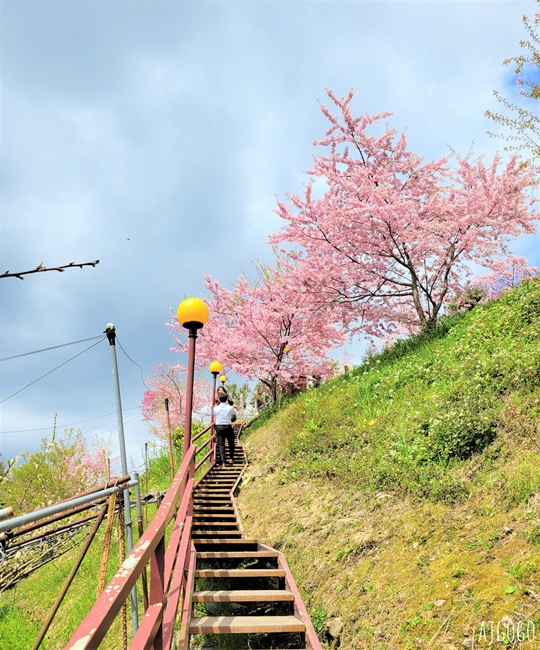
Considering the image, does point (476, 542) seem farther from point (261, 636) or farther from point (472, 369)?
point (472, 369)

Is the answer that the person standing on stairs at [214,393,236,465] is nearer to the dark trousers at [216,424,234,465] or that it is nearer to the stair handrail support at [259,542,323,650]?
the dark trousers at [216,424,234,465]

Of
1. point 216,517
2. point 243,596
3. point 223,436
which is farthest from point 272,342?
point 243,596

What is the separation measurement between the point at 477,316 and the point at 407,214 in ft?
12.0

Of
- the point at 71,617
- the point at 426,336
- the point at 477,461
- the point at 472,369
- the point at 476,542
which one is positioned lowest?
the point at 71,617

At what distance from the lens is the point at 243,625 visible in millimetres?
4469

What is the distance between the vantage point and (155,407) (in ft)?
102

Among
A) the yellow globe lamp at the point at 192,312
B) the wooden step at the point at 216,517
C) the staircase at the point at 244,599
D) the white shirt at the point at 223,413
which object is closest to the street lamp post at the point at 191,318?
the yellow globe lamp at the point at 192,312

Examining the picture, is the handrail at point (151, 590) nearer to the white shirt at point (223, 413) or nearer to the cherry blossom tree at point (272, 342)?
the white shirt at point (223, 413)

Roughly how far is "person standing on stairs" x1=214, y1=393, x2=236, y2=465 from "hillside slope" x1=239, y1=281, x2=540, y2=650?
2043 mm

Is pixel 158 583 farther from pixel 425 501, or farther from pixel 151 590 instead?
pixel 425 501

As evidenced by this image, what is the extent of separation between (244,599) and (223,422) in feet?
24.6

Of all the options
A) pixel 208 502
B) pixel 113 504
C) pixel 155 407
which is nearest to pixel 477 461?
pixel 113 504

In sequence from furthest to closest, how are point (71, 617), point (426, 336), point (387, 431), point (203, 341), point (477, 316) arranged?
1. point (203, 341)
2. point (426, 336)
3. point (477, 316)
4. point (71, 617)
5. point (387, 431)

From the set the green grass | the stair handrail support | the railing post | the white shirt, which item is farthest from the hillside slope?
the green grass
